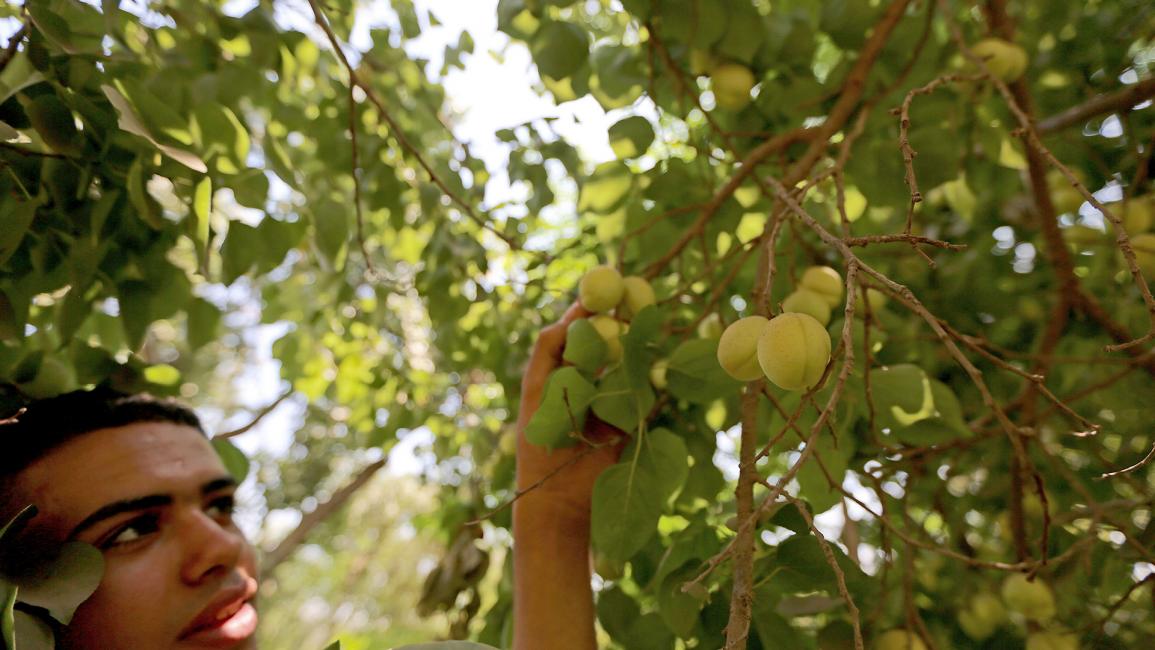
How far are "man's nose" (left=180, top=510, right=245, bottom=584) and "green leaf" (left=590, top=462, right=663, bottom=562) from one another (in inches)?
21.8

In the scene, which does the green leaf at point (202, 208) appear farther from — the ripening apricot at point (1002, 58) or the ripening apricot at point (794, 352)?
the ripening apricot at point (1002, 58)

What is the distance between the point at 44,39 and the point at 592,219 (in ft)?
3.39

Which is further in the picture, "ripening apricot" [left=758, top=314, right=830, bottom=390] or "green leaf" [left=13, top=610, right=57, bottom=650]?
"green leaf" [left=13, top=610, right=57, bottom=650]

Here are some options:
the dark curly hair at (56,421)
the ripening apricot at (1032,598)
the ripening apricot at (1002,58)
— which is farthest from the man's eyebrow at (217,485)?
the ripening apricot at (1002,58)

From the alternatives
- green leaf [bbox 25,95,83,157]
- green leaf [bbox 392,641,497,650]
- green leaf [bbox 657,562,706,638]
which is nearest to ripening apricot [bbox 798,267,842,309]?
green leaf [bbox 657,562,706,638]

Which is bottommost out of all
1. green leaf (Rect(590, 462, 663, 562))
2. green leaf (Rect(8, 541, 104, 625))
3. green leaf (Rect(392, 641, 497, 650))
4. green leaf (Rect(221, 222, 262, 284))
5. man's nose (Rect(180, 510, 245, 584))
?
green leaf (Rect(590, 462, 663, 562))

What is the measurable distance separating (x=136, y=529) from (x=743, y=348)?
917mm

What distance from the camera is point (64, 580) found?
96 cm

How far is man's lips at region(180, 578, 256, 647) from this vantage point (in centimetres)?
112

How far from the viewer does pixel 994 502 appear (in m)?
1.84

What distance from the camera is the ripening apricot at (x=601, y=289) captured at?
1147mm

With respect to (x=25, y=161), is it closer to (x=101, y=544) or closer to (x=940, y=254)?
(x=101, y=544)

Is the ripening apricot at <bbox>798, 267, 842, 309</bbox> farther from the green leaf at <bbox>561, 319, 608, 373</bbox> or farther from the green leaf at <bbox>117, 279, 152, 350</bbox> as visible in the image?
the green leaf at <bbox>117, 279, 152, 350</bbox>

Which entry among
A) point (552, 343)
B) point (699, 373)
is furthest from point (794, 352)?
point (552, 343)
